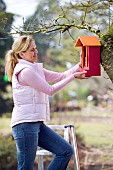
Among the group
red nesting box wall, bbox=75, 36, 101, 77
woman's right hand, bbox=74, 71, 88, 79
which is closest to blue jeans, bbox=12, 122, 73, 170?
woman's right hand, bbox=74, 71, 88, 79

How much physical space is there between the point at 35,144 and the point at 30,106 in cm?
28

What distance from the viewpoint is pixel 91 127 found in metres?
14.8

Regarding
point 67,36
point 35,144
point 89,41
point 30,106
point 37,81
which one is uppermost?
point 67,36

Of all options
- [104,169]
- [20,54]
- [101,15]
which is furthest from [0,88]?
[20,54]

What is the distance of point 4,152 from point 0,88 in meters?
2.83

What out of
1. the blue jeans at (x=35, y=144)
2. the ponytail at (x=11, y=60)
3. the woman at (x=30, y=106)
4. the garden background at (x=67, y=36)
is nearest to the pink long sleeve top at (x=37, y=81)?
the woman at (x=30, y=106)

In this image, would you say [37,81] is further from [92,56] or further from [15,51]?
[92,56]

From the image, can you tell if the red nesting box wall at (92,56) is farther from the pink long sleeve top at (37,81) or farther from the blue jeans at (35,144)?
the blue jeans at (35,144)

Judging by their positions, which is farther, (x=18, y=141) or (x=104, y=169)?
(x=104, y=169)

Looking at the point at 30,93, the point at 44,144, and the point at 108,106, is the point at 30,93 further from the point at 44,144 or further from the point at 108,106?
the point at 108,106

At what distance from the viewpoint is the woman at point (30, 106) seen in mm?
3898

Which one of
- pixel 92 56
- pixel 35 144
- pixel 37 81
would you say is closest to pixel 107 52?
pixel 92 56

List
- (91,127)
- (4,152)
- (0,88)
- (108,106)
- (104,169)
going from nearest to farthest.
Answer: (104,169), (4,152), (108,106), (0,88), (91,127)

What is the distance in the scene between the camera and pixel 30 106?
12.9 ft
